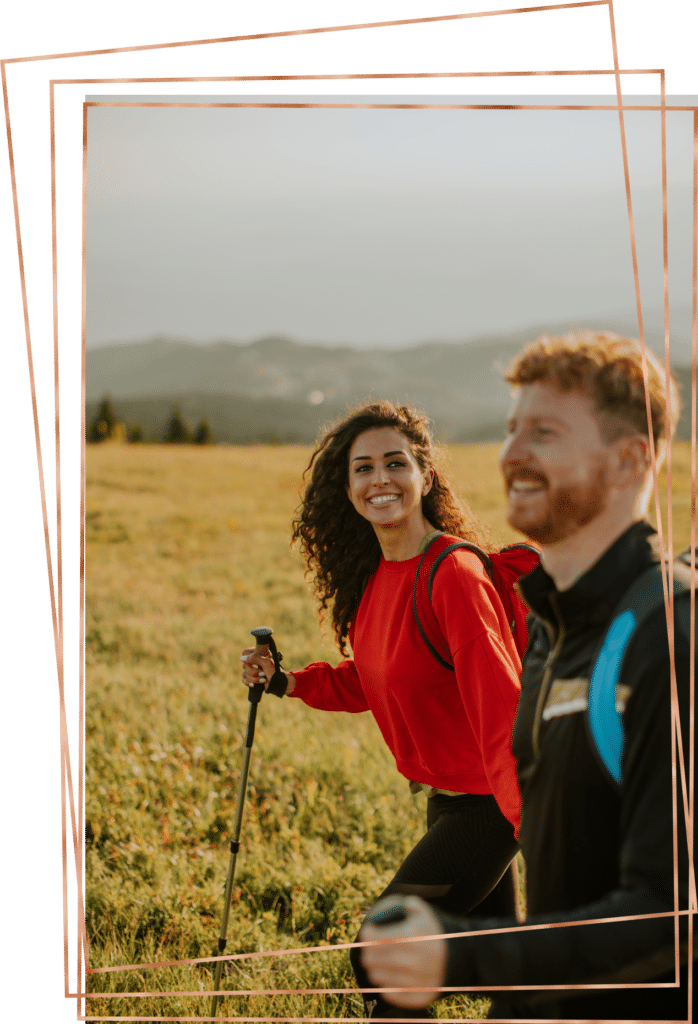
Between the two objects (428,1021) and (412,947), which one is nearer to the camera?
(412,947)

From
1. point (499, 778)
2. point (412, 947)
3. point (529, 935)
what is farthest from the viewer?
point (499, 778)

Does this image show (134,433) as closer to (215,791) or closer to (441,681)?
(441,681)

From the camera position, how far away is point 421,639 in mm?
2764

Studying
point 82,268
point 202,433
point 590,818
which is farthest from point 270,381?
point 590,818

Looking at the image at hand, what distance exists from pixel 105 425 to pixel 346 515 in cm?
A: 133

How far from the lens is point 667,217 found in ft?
7.92

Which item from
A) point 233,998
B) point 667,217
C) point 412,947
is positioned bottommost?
point 233,998

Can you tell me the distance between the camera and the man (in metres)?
1.74

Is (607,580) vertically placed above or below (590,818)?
above

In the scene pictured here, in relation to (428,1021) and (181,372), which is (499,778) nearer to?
(428,1021)

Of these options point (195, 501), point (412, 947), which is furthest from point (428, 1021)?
point (195, 501)

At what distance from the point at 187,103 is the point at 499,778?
2491 mm

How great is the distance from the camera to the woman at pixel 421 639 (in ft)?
8.70

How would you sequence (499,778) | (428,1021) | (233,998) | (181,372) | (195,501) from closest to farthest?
1. (499,778)
2. (428,1021)
3. (233,998)
4. (181,372)
5. (195,501)
